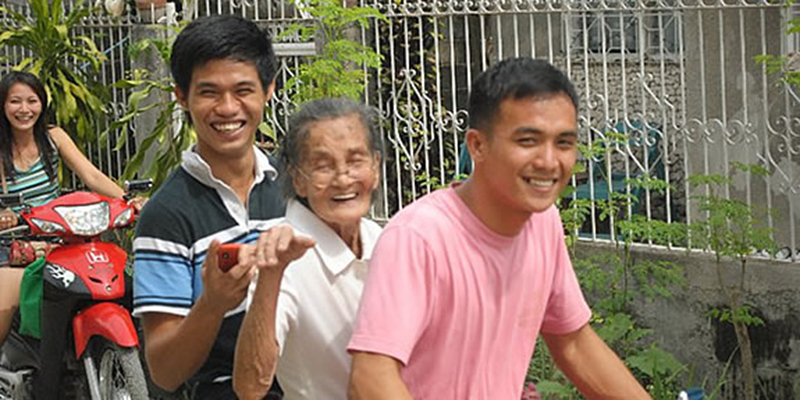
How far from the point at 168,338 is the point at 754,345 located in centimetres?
393

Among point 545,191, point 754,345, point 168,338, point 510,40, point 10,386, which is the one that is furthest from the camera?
point 510,40

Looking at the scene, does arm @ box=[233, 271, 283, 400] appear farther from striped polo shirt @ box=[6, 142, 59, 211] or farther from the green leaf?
striped polo shirt @ box=[6, 142, 59, 211]

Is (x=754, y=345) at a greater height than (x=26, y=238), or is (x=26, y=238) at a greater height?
(x=26, y=238)

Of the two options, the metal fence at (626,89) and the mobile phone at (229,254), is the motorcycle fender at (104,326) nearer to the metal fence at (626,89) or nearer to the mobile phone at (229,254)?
the metal fence at (626,89)

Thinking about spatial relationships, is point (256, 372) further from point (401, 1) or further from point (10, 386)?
point (401, 1)

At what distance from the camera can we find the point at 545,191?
2602 mm

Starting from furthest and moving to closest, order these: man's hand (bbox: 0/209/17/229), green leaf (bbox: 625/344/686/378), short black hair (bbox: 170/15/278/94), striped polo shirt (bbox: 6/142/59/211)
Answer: striped polo shirt (bbox: 6/142/59/211) < green leaf (bbox: 625/344/686/378) < man's hand (bbox: 0/209/17/229) < short black hair (bbox: 170/15/278/94)

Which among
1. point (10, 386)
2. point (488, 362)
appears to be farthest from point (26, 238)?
point (488, 362)

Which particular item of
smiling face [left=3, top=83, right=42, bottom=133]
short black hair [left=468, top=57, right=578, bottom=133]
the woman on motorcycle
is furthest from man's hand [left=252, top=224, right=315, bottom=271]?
smiling face [left=3, top=83, right=42, bottom=133]

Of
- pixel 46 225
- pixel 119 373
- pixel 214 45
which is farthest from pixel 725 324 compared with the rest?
pixel 214 45

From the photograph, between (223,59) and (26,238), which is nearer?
(223,59)

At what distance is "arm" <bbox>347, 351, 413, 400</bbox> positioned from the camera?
2.48 meters

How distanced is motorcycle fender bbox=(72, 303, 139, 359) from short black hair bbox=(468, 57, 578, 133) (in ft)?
10.0

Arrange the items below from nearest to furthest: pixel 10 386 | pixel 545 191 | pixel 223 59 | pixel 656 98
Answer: pixel 545 191 → pixel 223 59 → pixel 10 386 → pixel 656 98
